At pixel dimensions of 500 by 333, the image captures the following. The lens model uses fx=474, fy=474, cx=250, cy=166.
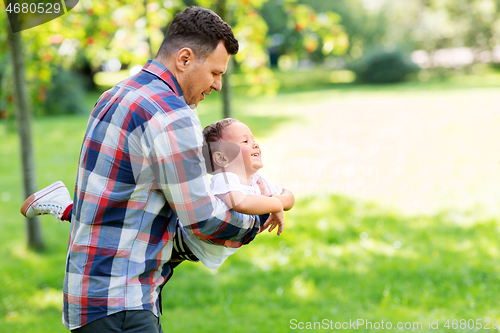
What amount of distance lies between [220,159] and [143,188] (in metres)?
0.43

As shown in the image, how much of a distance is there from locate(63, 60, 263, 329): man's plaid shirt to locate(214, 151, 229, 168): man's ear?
300 millimetres

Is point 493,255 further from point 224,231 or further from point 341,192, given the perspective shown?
point 224,231

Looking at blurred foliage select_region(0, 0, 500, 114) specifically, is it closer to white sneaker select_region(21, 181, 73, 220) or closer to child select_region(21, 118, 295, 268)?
child select_region(21, 118, 295, 268)

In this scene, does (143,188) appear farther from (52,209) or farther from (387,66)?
(387,66)

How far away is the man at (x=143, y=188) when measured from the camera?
1619 mm

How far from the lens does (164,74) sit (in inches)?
69.6

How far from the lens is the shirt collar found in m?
1.76

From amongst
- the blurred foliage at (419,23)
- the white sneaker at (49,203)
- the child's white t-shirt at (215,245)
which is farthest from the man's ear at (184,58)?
the blurred foliage at (419,23)

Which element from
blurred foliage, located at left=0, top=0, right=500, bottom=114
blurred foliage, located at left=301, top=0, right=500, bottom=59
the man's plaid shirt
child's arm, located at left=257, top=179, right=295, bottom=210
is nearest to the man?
the man's plaid shirt

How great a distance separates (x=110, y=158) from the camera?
1.66 meters

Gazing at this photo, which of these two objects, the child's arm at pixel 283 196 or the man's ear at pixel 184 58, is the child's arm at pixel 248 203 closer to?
the child's arm at pixel 283 196

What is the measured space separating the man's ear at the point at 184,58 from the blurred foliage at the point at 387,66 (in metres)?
27.8

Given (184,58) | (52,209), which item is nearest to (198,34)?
Result: (184,58)

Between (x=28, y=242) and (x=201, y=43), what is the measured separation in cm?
481
